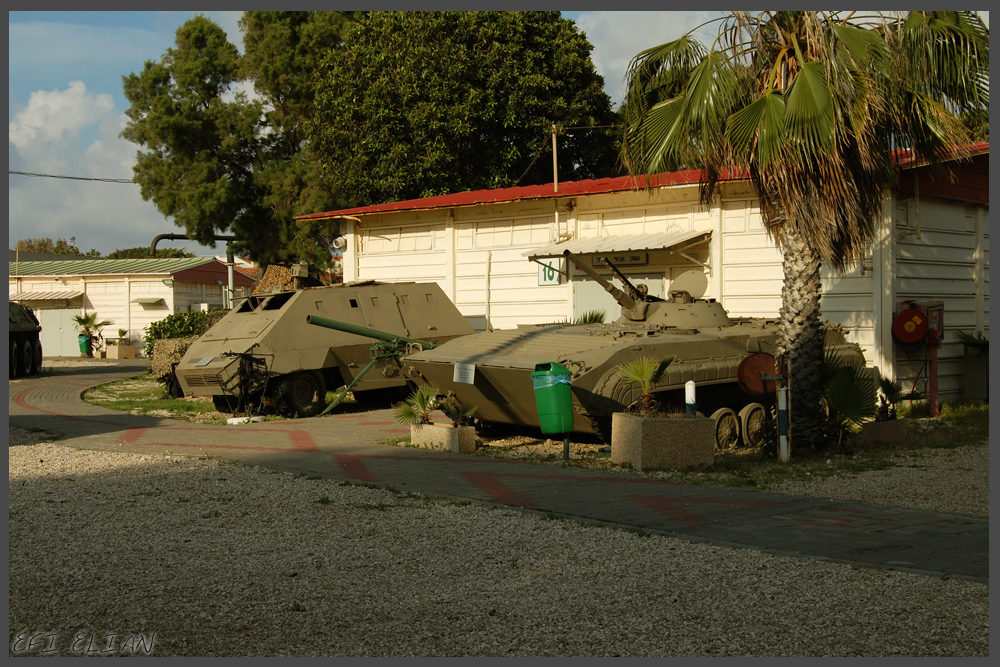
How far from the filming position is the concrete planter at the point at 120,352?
33969 millimetres

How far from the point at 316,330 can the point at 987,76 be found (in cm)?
1007

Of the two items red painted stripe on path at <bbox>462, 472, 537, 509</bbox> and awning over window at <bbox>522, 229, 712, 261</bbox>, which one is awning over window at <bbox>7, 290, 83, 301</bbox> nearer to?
awning over window at <bbox>522, 229, 712, 261</bbox>

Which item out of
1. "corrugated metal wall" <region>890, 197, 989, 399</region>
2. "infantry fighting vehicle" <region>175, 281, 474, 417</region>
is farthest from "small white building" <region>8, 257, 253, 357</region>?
"corrugated metal wall" <region>890, 197, 989, 399</region>

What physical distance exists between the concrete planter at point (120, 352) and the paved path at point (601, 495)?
20740 mm

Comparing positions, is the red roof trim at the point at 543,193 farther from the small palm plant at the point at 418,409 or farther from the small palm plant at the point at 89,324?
the small palm plant at the point at 89,324

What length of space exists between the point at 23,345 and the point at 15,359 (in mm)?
418

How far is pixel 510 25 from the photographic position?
27.5 meters

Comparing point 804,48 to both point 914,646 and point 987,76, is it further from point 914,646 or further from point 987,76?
point 914,646

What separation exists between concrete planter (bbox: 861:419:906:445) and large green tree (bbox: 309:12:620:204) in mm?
16952

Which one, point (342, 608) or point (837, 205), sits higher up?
point (837, 205)

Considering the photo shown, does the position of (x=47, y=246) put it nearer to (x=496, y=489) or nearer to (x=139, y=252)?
(x=139, y=252)

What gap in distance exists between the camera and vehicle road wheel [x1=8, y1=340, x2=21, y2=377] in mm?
23938

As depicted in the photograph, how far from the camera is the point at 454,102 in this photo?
1064 inches

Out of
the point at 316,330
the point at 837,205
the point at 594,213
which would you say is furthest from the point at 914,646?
the point at 594,213
